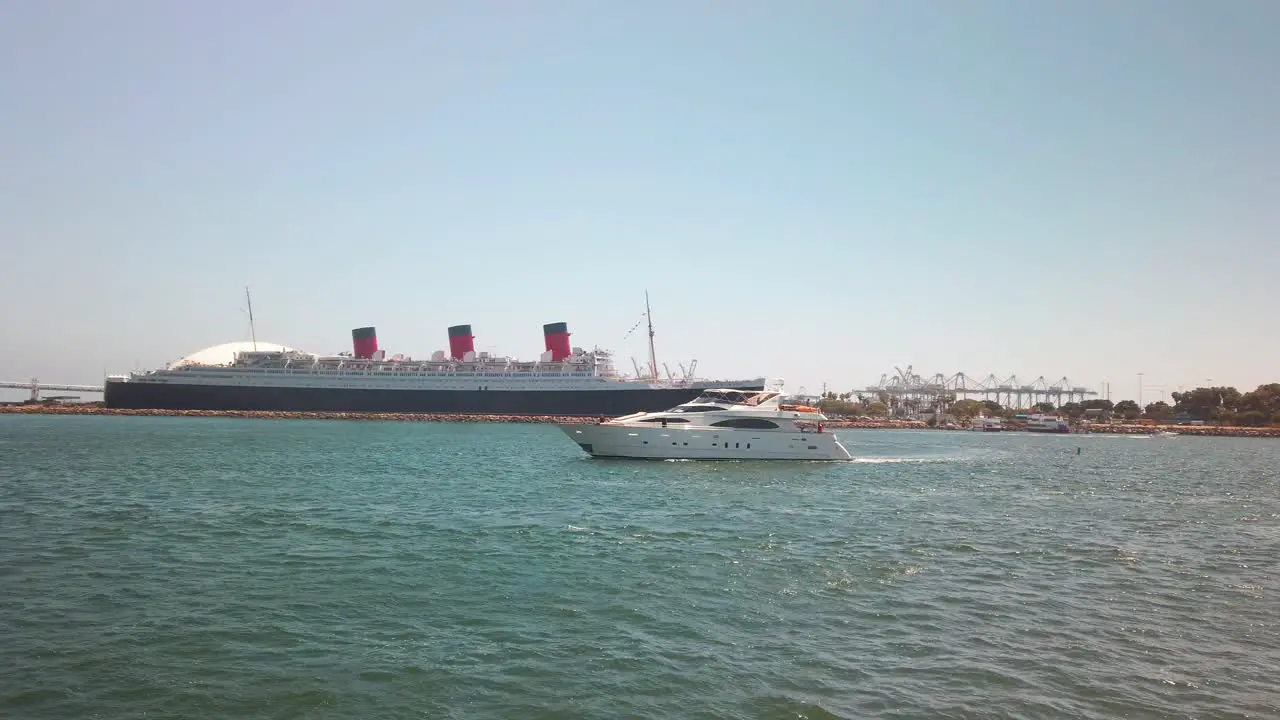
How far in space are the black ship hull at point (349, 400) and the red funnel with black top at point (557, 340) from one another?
6.27 metres

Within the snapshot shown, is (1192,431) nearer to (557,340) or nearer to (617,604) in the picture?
(557,340)

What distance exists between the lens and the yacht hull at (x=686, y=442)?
39406 millimetres

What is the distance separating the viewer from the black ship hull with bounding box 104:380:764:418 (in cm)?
10044

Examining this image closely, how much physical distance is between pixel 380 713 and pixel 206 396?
110060 millimetres

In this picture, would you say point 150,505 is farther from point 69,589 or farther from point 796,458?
point 796,458

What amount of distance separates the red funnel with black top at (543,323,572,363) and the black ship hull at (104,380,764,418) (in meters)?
6.27

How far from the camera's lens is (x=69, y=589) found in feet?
Result: 43.0

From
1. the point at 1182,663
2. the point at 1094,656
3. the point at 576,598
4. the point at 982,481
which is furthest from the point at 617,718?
the point at 982,481

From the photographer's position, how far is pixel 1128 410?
558 ft

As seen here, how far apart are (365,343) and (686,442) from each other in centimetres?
7995

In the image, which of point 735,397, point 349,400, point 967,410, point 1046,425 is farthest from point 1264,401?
point 349,400

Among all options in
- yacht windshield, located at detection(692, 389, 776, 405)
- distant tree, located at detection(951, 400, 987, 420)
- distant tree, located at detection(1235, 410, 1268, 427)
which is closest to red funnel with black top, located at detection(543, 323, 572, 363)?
yacht windshield, located at detection(692, 389, 776, 405)

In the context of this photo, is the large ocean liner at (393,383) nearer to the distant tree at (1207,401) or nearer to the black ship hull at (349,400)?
the black ship hull at (349,400)

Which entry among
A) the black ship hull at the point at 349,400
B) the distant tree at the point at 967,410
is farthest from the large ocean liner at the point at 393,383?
the distant tree at the point at 967,410
